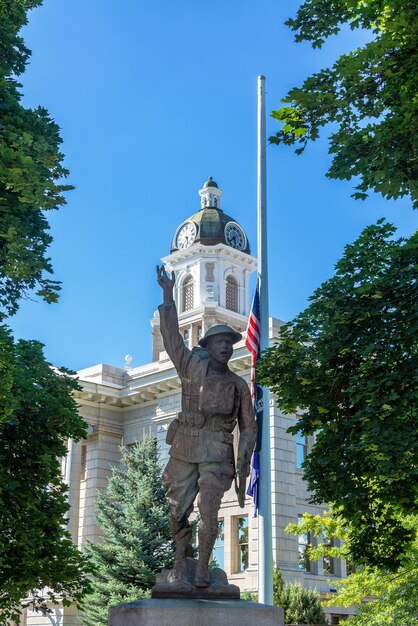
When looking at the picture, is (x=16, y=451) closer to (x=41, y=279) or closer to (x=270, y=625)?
(x=41, y=279)

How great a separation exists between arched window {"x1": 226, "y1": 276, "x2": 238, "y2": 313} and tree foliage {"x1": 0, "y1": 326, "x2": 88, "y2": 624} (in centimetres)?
3397

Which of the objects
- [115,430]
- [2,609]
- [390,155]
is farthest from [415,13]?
[115,430]

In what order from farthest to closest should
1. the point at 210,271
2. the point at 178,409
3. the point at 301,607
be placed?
1. the point at 210,271
2. the point at 178,409
3. the point at 301,607

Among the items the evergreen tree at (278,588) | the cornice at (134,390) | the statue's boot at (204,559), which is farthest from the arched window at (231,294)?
the statue's boot at (204,559)

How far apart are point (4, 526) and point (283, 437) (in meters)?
20.1

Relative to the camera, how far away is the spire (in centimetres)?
5628

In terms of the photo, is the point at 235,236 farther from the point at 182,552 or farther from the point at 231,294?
the point at 182,552

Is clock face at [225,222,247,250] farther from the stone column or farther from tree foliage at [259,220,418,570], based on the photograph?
tree foliage at [259,220,418,570]

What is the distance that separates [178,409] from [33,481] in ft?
69.7

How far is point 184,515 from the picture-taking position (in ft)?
30.1

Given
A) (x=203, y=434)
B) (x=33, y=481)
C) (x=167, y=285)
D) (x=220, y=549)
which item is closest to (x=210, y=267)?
(x=220, y=549)

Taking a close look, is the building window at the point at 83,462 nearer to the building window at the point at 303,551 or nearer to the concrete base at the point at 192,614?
the building window at the point at 303,551

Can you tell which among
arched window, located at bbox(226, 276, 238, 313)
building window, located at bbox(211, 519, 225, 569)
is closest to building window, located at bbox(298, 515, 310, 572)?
building window, located at bbox(211, 519, 225, 569)

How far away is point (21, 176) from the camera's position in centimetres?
1483
